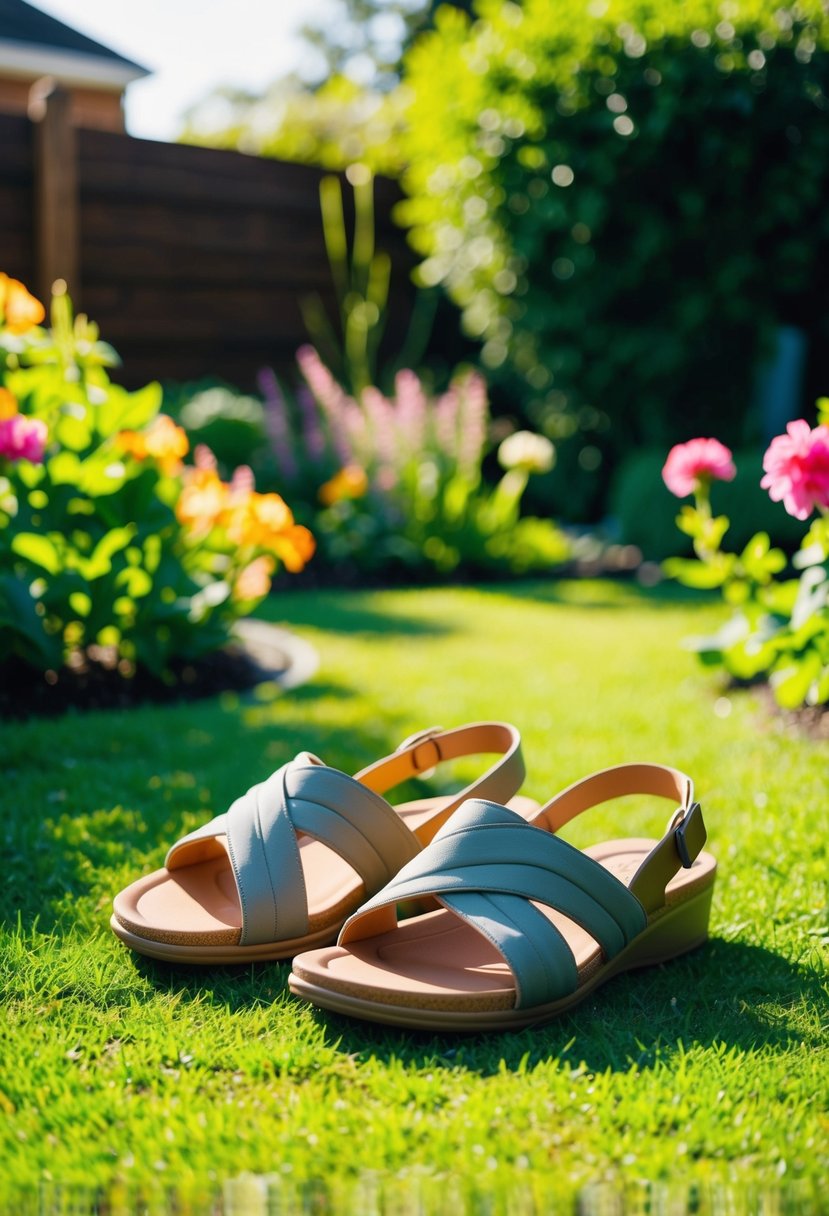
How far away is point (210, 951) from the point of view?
1.75 m

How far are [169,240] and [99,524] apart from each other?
15.3 feet

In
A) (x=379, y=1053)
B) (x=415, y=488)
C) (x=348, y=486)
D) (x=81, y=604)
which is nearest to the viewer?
(x=379, y=1053)

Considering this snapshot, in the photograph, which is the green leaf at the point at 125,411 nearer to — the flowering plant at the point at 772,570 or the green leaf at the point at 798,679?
the flowering plant at the point at 772,570

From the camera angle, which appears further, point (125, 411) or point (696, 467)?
point (125, 411)

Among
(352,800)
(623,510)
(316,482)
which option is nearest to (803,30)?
(623,510)

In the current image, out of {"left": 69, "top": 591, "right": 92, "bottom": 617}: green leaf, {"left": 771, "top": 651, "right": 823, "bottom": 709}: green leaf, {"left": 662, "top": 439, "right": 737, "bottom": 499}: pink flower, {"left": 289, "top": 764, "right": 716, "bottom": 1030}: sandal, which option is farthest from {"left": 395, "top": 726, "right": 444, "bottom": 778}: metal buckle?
{"left": 69, "top": 591, "right": 92, "bottom": 617}: green leaf

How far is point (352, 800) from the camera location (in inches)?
71.9

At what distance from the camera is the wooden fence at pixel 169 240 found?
6734 mm

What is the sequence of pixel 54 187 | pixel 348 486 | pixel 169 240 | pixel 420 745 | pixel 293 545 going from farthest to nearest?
pixel 169 240, pixel 54 187, pixel 348 486, pixel 293 545, pixel 420 745

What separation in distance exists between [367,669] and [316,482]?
9.64 feet

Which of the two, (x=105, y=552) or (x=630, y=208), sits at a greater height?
(x=630, y=208)

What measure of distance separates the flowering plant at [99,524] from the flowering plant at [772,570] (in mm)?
1254

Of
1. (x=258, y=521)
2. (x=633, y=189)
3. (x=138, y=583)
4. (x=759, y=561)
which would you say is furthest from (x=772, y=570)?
(x=633, y=189)

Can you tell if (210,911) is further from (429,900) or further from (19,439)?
(19,439)
